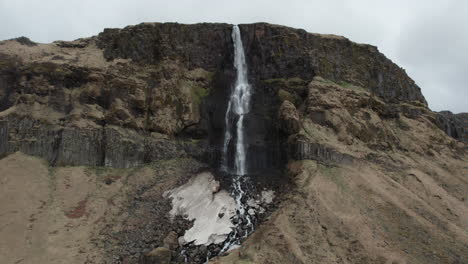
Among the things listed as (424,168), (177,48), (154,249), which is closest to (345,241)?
(154,249)

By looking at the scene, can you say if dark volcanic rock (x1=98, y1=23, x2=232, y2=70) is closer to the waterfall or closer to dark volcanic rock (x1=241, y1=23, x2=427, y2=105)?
the waterfall

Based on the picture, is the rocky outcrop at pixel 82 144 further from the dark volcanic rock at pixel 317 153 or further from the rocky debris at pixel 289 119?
the dark volcanic rock at pixel 317 153

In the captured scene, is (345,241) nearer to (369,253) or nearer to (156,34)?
(369,253)

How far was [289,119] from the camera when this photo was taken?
1441 inches

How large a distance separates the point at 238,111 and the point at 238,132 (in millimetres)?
2864

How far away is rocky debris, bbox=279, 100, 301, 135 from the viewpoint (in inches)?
1428

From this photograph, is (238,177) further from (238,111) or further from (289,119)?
(238,111)

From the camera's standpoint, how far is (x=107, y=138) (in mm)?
36156

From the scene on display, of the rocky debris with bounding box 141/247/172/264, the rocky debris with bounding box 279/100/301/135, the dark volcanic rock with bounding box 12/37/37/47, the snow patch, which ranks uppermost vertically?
the dark volcanic rock with bounding box 12/37/37/47

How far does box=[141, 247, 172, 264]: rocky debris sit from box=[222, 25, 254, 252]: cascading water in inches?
222

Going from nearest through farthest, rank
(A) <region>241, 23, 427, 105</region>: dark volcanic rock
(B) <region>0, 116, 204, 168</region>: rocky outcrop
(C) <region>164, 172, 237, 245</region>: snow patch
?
(C) <region>164, 172, 237, 245</region>: snow patch
(B) <region>0, 116, 204, 168</region>: rocky outcrop
(A) <region>241, 23, 427, 105</region>: dark volcanic rock

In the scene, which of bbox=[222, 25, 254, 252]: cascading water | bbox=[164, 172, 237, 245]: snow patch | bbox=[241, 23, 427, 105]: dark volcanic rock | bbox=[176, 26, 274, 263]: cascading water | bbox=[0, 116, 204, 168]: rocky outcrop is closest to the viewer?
bbox=[176, 26, 274, 263]: cascading water

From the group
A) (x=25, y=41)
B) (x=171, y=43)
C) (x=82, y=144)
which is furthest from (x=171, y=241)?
(x=25, y=41)

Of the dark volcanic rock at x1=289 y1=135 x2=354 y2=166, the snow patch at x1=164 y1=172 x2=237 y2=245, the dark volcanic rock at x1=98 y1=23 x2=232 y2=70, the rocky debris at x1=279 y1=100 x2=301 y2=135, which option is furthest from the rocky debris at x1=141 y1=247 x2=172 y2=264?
the dark volcanic rock at x1=98 y1=23 x2=232 y2=70
